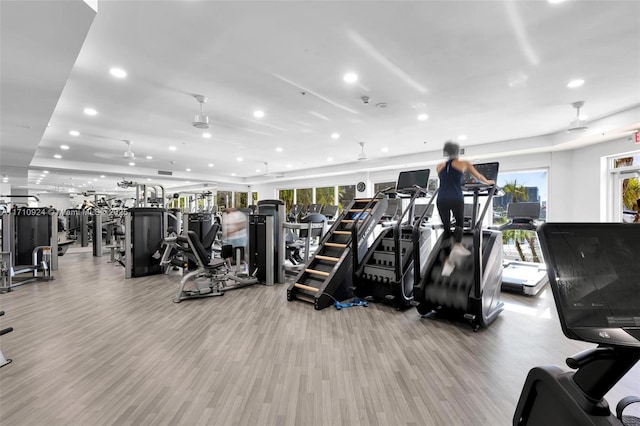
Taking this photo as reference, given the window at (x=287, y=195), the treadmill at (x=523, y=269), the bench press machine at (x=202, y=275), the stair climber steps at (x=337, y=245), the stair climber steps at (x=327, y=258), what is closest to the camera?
the bench press machine at (x=202, y=275)

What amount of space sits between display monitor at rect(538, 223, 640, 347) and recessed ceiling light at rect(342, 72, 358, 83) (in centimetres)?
378

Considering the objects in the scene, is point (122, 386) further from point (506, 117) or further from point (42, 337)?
point (506, 117)

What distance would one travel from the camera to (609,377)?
946 mm

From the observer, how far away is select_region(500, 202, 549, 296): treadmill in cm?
496

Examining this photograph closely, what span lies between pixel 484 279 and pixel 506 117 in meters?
4.39

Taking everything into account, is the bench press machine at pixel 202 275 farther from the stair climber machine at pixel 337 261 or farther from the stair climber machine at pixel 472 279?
the stair climber machine at pixel 472 279

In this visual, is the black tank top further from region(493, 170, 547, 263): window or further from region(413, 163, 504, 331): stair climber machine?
region(493, 170, 547, 263): window

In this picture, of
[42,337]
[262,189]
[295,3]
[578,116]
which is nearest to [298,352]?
[42,337]

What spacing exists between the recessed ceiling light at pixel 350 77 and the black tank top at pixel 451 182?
6.28 feet

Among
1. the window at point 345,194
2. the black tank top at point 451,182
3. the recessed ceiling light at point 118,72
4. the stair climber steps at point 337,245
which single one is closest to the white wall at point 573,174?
the window at point 345,194

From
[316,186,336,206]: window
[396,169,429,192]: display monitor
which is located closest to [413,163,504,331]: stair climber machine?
[396,169,429,192]: display monitor

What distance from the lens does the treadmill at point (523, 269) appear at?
496cm

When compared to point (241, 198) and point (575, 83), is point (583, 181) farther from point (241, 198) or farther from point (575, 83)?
point (241, 198)

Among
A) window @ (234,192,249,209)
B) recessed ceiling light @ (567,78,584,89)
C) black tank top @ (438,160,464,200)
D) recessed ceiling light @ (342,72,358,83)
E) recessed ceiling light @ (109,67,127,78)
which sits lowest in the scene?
black tank top @ (438,160,464,200)
